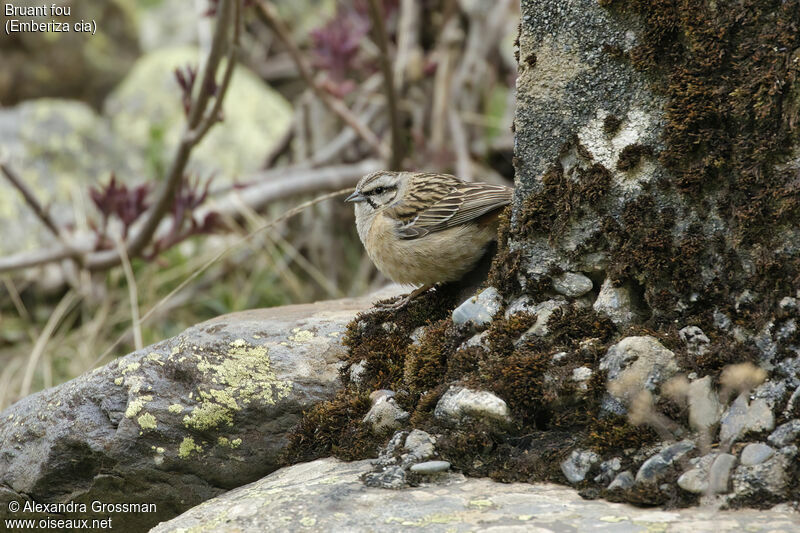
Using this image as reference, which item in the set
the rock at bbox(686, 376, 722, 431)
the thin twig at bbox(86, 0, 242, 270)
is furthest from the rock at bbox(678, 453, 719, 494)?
the thin twig at bbox(86, 0, 242, 270)

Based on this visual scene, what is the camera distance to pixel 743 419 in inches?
105

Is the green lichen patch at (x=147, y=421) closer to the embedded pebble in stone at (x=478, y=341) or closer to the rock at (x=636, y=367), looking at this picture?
the embedded pebble in stone at (x=478, y=341)

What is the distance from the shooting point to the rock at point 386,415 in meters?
3.26

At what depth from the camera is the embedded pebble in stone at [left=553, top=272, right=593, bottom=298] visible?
3246 millimetres

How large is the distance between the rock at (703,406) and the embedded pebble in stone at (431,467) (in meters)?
0.81

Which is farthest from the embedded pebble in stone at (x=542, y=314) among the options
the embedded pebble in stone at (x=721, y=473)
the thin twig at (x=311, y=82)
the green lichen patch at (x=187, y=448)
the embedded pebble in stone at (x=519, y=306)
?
the thin twig at (x=311, y=82)

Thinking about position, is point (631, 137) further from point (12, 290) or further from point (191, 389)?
point (12, 290)

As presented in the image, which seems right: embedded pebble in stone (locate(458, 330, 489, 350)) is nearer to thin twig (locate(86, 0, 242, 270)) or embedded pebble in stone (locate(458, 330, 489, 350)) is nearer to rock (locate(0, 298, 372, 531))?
rock (locate(0, 298, 372, 531))

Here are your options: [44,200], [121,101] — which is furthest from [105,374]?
[121,101]

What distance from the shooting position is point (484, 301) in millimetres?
3430

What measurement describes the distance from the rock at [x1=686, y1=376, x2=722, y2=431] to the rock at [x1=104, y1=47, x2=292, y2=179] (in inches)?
288

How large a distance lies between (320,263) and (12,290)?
292cm

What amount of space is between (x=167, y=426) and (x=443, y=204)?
1.77m

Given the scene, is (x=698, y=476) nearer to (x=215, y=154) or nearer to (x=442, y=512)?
(x=442, y=512)
